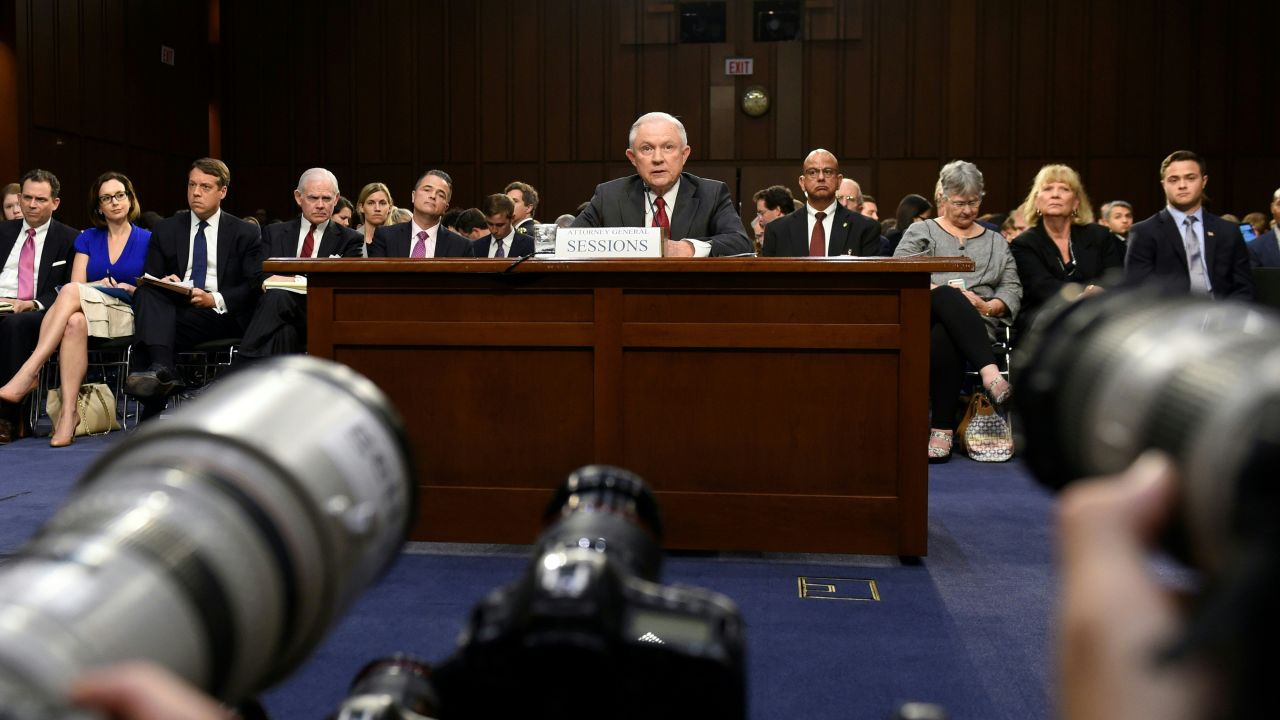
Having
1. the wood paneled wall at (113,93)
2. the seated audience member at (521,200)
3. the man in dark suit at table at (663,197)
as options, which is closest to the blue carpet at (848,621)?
the man in dark suit at table at (663,197)

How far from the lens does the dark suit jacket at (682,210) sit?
12.8 feet

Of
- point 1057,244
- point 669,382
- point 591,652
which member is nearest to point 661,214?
point 669,382

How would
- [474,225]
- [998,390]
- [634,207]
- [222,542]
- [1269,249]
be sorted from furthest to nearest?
[474,225], [1269,249], [998,390], [634,207], [222,542]

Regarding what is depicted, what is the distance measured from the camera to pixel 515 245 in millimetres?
6570

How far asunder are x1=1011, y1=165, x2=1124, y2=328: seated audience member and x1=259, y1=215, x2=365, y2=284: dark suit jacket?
3032 mm

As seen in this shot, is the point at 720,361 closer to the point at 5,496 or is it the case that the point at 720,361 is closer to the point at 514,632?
the point at 514,632

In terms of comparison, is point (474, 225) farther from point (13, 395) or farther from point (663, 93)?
point (663, 93)

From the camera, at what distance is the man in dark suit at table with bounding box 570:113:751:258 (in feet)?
12.6

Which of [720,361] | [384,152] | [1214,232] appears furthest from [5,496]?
[384,152]

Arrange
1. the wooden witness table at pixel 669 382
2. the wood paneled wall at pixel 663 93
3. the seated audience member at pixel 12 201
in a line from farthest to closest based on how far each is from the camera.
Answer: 1. the wood paneled wall at pixel 663 93
2. the seated audience member at pixel 12 201
3. the wooden witness table at pixel 669 382

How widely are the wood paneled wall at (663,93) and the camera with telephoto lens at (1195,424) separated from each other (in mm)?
10891

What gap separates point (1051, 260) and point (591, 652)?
4897 millimetres

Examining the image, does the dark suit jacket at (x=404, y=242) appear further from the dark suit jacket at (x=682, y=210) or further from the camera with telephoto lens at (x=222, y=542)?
the camera with telephoto lens at (x=222, y=542)

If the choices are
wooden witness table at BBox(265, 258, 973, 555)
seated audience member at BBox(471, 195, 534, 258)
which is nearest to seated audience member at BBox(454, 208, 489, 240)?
seated audience member at BBox(471, 195, 534, 258)
